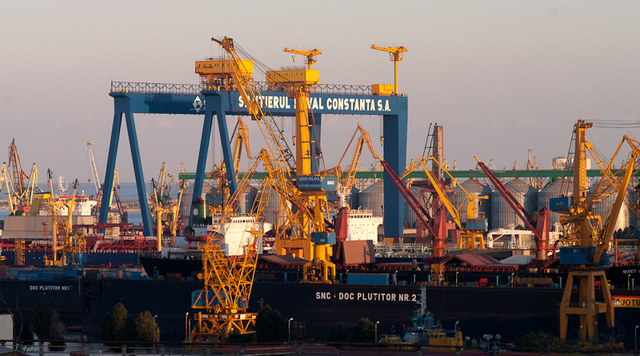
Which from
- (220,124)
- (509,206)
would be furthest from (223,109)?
(509,206)

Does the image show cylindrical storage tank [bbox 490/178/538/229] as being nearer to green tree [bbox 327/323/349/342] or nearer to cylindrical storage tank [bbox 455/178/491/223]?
cylindrical storage tank [bbox 455/178/491/223]

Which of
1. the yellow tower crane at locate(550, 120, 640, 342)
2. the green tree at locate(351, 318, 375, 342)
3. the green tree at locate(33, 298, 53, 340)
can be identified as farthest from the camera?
the green tree at locate(33, 298, 53, 340)

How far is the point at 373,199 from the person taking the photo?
149 meters

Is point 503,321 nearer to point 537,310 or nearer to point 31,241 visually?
point 537,310

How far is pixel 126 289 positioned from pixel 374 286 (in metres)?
20.2

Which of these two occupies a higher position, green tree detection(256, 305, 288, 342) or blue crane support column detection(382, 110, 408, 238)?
blue crane support column detection(382, 110, 408, 238)

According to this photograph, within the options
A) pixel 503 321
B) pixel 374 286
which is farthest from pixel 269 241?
pixel 503 321

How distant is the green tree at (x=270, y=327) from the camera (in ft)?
193

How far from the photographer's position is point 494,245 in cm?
11956

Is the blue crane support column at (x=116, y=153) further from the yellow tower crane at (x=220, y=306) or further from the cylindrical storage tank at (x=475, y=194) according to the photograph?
the cylindrical storage tank at (x=475, y=194)

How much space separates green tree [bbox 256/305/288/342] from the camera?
58.9 metres

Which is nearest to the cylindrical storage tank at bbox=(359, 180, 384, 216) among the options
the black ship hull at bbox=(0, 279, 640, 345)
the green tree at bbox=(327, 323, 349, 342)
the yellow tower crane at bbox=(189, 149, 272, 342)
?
the black ship hull at bbox=(0, 279, 640, 345)

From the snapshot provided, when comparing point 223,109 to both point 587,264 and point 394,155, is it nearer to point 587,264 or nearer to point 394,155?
point 394,155

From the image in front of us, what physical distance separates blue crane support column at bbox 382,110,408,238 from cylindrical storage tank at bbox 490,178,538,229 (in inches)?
1338
